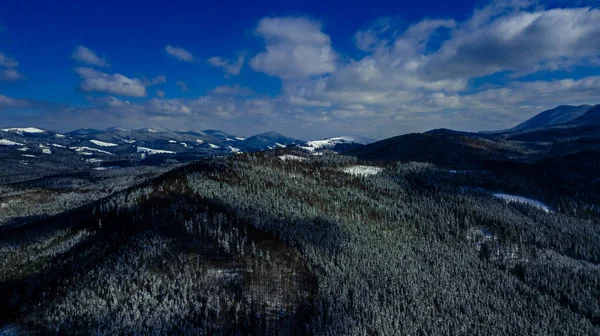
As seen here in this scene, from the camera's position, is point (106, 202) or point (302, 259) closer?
point (302, 259)

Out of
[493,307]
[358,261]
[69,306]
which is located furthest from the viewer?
[358,261]

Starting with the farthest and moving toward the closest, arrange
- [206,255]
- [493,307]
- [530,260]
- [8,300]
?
1. [530,260]
2. [493,307]
3. [206,255]
4. [8,300]

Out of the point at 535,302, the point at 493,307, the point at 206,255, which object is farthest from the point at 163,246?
the point at 535,302

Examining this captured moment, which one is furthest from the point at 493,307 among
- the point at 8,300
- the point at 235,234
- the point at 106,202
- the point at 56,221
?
the point at 56,221

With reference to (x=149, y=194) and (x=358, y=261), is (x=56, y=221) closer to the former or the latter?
(x=149, y=194)

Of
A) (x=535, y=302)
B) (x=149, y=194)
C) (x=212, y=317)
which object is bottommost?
(x=535, y=302)

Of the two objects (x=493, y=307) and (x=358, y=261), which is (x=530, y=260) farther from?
(x=358, y=261)

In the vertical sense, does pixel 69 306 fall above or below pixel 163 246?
below
